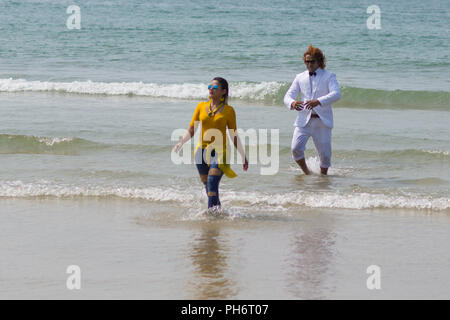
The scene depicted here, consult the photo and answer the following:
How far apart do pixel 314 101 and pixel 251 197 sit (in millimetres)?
1414

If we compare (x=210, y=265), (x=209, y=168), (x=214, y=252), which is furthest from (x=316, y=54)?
(x=210, y=265)

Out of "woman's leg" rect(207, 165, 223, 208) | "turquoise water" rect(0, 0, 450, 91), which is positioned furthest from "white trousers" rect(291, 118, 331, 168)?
"turquoise water" rect(0, 0, 450, 91)

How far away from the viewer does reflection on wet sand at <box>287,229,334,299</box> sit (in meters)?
5.43

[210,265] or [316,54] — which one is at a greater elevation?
[316,54]

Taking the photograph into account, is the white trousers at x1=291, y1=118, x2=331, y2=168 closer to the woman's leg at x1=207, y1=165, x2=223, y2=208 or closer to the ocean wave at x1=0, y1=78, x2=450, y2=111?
the woman's leg at x1=207, y1=165, x2=223, y2=208

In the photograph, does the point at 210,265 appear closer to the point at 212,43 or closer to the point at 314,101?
the point at 314,101

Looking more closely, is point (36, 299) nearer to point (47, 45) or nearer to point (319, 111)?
point (319, 111)

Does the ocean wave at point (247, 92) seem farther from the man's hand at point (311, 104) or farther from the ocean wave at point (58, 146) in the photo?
the man's hand at point (311, 104)

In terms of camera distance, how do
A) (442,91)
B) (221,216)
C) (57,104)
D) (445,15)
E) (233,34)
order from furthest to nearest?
(445,15)
(233,34)
(442,91)
(57,104)
(221,216)

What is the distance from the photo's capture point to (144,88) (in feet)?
61.9

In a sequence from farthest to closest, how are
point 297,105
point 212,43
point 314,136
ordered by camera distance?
point 212,43 < point 314,136 < point 297,105

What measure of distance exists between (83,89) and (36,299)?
14208 mm

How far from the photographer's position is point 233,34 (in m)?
31.3
